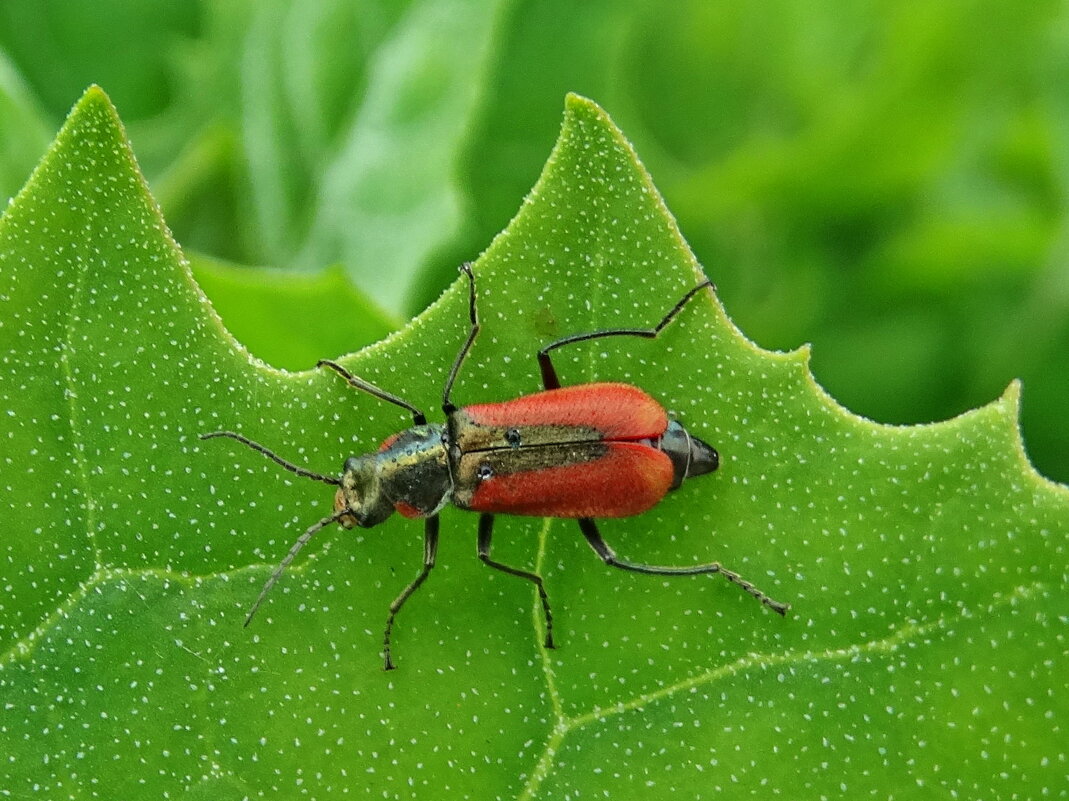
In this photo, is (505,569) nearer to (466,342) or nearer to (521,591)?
(521,591)

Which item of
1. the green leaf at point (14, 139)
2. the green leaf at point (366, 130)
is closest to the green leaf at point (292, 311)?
the green leaf at point (366, 130)

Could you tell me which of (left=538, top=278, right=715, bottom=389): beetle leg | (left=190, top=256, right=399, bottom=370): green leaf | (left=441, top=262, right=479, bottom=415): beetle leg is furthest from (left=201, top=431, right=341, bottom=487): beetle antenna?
(left=190, top=256, right=399, bottom=370): green leaf

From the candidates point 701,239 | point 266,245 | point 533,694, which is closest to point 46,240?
point 533,694

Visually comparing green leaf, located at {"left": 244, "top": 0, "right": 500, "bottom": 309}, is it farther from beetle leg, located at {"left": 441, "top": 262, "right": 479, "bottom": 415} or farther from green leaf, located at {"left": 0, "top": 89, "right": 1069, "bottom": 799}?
green leaf, located at {"left": 0, "top": 89, "right": 1069, "bottom": 799}

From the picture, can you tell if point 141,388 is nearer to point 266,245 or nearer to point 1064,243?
point 266,245

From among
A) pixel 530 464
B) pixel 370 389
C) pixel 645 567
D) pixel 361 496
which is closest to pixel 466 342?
pixel 370 389

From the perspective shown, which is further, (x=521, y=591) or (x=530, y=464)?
(x=530, y=464)

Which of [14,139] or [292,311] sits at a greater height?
[14,139]
